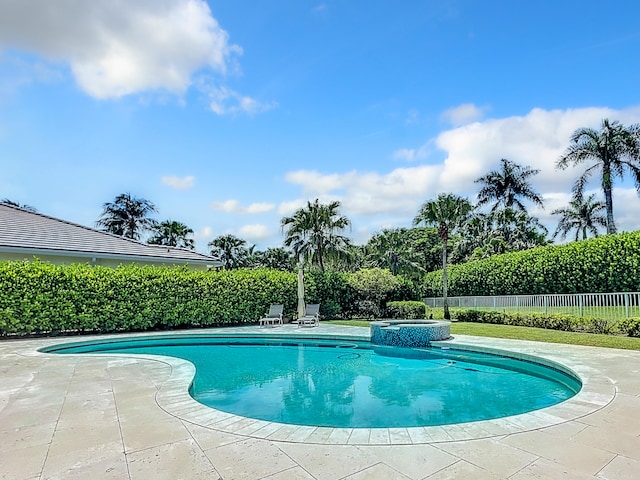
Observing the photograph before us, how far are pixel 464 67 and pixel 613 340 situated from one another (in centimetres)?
905

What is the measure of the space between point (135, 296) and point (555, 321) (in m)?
16.0

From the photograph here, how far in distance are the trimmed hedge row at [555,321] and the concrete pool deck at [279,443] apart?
7.68m

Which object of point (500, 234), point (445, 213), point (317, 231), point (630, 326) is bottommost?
point (630, 326)

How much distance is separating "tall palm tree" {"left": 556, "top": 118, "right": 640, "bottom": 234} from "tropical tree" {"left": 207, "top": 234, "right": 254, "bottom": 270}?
29645 mm

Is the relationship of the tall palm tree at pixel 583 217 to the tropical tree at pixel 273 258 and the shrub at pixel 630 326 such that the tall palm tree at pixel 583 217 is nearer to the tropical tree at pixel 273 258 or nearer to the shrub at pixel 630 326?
the shrub at pixel 630 326

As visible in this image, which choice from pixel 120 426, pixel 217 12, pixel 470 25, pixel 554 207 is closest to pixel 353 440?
pixel 120 426

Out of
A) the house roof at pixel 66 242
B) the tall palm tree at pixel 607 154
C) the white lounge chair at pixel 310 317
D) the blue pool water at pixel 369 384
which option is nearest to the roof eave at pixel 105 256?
the house roof at pixel 66 242

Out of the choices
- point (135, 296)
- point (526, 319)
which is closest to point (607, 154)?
point (526, 319)

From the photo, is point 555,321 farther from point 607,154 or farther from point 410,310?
point 607,154

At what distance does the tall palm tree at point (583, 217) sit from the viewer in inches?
1331

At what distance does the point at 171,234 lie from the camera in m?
36.5

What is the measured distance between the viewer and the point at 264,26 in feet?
36.6

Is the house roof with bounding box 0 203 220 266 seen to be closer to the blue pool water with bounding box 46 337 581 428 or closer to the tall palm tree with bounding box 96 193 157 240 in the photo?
the blue pool water with bounding box 46 337 581 428

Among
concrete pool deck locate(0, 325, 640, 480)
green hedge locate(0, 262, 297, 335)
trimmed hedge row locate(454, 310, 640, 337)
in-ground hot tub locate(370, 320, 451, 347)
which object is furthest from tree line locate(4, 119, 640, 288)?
concrete pool deck locate(0, 325, 640, 480)
